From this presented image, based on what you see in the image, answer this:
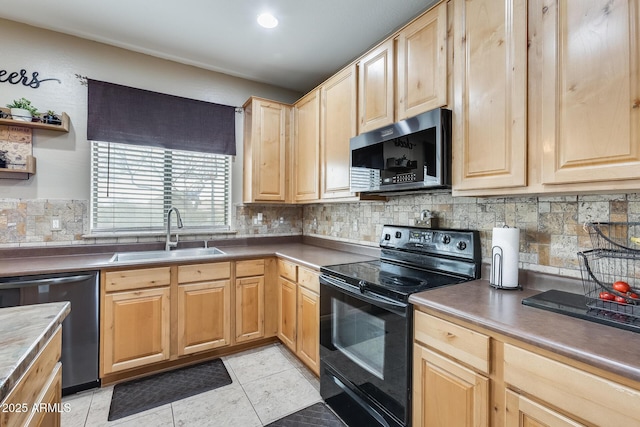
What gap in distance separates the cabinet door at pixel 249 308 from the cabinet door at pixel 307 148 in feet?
3.06

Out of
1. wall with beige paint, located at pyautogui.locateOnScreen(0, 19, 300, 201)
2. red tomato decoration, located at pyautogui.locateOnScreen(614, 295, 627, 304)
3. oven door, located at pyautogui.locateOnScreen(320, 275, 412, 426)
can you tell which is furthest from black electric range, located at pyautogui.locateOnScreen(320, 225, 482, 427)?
wall with beige paint, located at pyautogui.locateOnScreen(0, 19, 300, 201)

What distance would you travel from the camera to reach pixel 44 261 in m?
2.23

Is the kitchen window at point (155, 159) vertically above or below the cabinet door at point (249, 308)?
above

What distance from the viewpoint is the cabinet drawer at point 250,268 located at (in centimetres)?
264

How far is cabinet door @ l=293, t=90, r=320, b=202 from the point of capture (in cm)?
277

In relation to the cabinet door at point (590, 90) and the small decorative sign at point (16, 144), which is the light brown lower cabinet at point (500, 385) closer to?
the cabinet door at point (590, 90)

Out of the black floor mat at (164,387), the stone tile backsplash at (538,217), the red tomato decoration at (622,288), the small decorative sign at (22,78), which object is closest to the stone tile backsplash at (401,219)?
the stone tile backsplash at (538,217)

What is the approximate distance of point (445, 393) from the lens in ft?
4.08

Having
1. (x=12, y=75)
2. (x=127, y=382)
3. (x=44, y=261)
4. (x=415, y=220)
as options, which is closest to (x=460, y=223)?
(x=415, y=220)

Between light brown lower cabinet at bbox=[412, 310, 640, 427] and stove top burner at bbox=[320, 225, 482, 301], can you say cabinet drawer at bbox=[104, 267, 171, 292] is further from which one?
light brown lower cabinet at bbox=[412, 310, 640, 427]

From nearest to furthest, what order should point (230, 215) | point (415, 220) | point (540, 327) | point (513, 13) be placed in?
point (540, 327), point (513, 13), point (415, 220), point (230, 215)

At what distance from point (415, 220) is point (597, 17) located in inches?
54.7

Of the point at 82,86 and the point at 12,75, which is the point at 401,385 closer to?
the point at 82,86

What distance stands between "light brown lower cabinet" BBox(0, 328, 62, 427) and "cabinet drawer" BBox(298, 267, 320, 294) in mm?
1434
